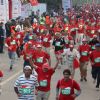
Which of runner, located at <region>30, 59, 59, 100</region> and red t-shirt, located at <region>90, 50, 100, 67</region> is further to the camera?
red t-shirt, located at <region>90, 50, 100, 67</region>

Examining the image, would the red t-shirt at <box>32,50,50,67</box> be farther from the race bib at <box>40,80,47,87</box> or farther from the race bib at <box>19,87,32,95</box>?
the race bib at <box>19,87,32,95</box>

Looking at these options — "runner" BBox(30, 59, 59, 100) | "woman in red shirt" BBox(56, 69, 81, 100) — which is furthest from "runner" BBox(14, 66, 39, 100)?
"runner" BBox(30, 59, 59, 100)

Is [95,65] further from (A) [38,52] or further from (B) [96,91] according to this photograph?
(A) [38,52]

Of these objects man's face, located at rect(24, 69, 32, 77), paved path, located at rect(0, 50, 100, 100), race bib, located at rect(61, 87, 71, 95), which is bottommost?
paved path, located at rect(0, 50, 100, 100)

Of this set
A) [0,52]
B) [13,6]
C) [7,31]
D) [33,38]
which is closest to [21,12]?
[13,6]

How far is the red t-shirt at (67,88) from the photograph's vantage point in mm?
12227

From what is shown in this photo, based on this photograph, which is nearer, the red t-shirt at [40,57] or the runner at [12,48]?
the red t-shirt at [40,57]

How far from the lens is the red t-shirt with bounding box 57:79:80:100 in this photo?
1223 centimetres

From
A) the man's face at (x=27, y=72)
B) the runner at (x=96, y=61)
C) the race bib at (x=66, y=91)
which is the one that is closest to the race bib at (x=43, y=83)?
the race bib at (x=66, y=91)

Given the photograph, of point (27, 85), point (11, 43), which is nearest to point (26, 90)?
point (27, 85)

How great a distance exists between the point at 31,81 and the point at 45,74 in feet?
4.74

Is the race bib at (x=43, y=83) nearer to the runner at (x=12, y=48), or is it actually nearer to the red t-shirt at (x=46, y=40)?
the runner at (x=12, y=48)

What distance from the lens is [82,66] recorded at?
1970 cm

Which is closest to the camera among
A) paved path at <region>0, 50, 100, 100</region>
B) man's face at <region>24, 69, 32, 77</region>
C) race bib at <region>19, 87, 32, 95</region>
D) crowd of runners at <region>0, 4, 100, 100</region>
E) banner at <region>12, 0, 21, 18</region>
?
man's face at <region>24, 69, 32, 77</region>
